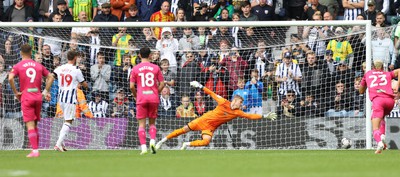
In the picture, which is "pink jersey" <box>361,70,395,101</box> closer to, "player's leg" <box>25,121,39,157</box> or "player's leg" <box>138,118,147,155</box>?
"player's leg" <box>138,118,147,155</box>

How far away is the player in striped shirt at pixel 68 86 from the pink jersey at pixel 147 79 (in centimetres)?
211

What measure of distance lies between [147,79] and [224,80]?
5.23 meters

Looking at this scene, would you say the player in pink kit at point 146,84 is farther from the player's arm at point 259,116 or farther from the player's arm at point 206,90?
the player's arm at point 259,116

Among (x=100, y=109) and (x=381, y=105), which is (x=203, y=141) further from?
(x=381, y=105)

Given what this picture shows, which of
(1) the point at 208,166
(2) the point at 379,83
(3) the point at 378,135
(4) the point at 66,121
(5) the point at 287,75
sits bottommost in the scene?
(1) the point at 208,166

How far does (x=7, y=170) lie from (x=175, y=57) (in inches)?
401

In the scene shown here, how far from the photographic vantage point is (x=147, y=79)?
17.8 metres

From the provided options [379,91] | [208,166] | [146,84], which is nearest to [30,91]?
[146,84]

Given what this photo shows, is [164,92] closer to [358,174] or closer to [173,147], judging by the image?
[173,147]

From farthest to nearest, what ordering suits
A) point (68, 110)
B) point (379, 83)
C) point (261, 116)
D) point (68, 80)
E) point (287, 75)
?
1. point (287, 75)
2. point (261, 116)
3. point (68, 110)
4. point (68, 80)
5. point (379, 83)

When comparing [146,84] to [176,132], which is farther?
[176,132]

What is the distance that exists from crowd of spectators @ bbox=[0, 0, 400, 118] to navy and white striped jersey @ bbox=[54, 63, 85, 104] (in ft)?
8.15

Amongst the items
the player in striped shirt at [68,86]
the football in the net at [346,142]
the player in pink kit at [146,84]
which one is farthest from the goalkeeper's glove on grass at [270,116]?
the player in striped shirt at [68,86]

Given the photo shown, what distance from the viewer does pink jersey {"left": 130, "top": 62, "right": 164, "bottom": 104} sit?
17.8 metres
